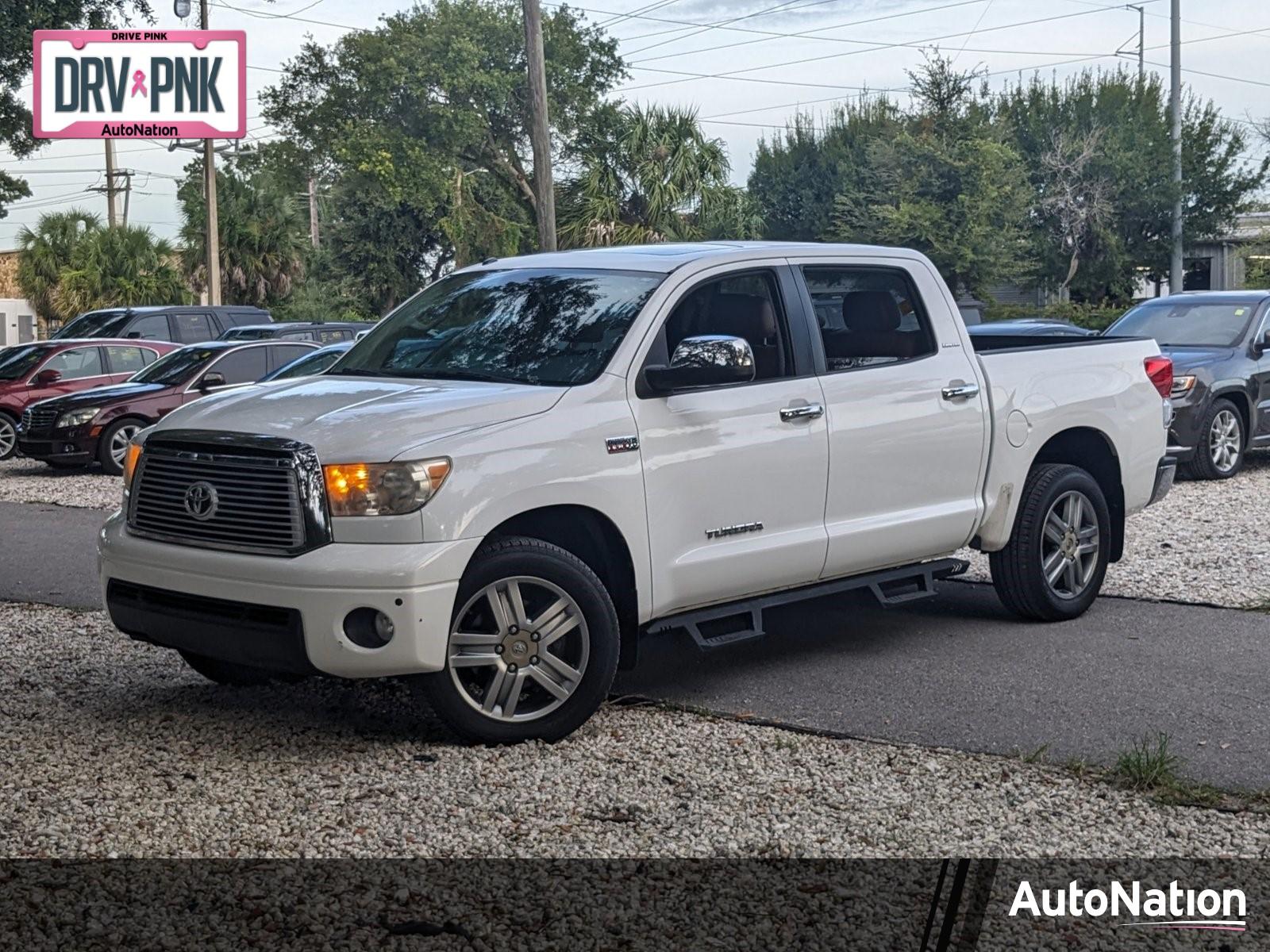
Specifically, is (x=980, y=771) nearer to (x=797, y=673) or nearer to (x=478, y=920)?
(x=797, y=673)

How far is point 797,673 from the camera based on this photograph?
291 inches

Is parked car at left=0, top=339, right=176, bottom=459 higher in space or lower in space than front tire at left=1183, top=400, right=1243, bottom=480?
higher

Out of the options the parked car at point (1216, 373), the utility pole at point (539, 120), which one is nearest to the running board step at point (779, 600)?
the parked car at point (1216, 373)

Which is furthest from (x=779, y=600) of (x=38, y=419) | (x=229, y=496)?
(x=38, y=419)

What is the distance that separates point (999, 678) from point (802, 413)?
1.49 metres

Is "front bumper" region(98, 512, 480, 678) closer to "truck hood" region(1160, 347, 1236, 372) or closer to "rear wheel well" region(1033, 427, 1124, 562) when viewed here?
"rear wheel well" region(1033, 427, 1124, 562)

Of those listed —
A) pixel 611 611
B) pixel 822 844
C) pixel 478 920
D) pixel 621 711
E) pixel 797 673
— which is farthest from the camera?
pixel 797 673

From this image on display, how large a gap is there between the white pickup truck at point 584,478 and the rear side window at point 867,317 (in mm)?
12

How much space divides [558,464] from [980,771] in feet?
6.09

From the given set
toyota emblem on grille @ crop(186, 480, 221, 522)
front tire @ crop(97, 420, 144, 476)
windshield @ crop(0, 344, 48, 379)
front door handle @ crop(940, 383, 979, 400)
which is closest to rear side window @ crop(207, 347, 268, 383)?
front tire @ crop(97, 420, 144, 476)

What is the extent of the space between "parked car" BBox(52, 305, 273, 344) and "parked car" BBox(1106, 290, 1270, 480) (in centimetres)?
1554

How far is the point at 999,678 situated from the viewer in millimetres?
7234

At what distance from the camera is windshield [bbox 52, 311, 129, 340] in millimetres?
26031

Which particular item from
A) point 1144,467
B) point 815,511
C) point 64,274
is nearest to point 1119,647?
point 1144,467
